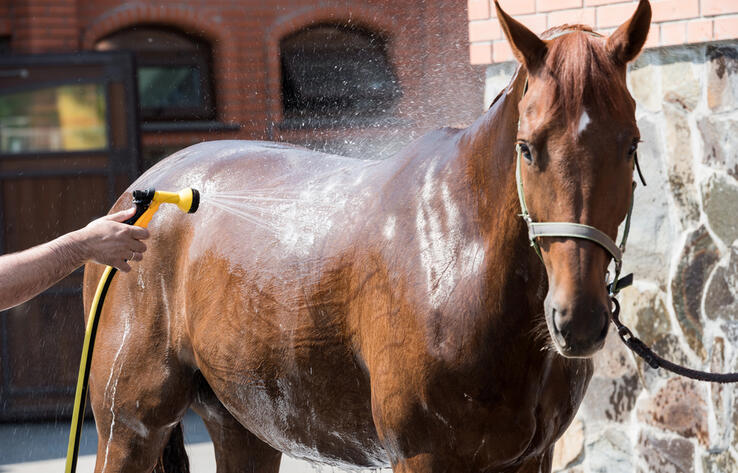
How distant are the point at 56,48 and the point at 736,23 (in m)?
6.20

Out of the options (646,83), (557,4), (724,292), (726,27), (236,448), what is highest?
(557,4)

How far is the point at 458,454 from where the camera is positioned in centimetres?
227

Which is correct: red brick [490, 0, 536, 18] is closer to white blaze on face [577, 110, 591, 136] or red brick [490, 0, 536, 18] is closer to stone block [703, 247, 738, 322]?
stone block [703, 247, 738, 322]

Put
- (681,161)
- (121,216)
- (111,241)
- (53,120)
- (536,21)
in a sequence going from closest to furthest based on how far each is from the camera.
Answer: (111,241) < (121,216) < (681,161) < (536,21) < (53,120)

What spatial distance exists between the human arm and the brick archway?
19.4 feet

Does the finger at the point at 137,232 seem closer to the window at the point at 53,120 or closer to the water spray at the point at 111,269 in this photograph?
the water spray at the point at 111,269

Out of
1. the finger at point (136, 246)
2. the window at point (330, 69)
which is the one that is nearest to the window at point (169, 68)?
the window at point (330, 69)

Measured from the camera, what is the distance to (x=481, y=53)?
Result: 4.63m

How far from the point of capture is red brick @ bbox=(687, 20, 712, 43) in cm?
396

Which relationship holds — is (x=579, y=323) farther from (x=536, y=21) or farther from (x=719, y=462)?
(x=536, y=21)

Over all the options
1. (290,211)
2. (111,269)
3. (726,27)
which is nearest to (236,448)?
(111,269)

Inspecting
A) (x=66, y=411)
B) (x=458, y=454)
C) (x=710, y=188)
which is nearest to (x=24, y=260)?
(x=458, y=454)

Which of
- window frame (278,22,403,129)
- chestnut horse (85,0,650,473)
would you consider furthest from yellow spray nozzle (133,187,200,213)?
window frame (278,22,403,129)

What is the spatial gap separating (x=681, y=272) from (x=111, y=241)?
2674 millimetres
